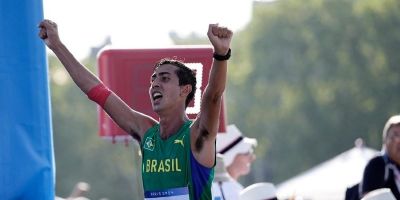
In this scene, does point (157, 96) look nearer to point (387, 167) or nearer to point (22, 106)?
point (22, 106)

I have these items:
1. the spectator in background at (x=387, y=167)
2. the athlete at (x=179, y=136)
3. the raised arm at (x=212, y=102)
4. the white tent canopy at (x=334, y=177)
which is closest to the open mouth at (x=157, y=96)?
the athlete at (x=179, y=136)

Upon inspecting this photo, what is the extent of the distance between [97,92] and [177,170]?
81 centimetres

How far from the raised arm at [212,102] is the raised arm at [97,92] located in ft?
1.77

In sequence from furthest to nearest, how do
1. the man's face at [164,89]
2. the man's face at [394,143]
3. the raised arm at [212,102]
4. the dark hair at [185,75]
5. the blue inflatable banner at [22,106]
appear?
the man's face at [394,143] → the blue inflatable banner at [22,106] → the dark hair at [185,75] → the man's face at [164,89] → the raised arm at [212,102]

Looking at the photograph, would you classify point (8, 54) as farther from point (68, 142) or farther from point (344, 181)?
→ point (68, 142)

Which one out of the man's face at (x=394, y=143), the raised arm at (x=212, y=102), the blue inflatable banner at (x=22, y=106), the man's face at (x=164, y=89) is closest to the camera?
the raised arm at (x=212, y=102)

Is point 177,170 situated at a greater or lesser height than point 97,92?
lesser

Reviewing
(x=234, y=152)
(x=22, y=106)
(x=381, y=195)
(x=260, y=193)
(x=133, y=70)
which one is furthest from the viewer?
(x=234, y=152)

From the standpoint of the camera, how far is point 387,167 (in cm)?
1015

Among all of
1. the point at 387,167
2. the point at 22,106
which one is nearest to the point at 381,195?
the point at 387,167

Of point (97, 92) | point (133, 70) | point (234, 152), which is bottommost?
point (234, 152)

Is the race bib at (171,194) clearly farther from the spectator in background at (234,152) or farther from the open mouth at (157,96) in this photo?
the spectator in background at (234,152)

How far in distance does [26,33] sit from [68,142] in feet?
199

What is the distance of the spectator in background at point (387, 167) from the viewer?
398 inches
